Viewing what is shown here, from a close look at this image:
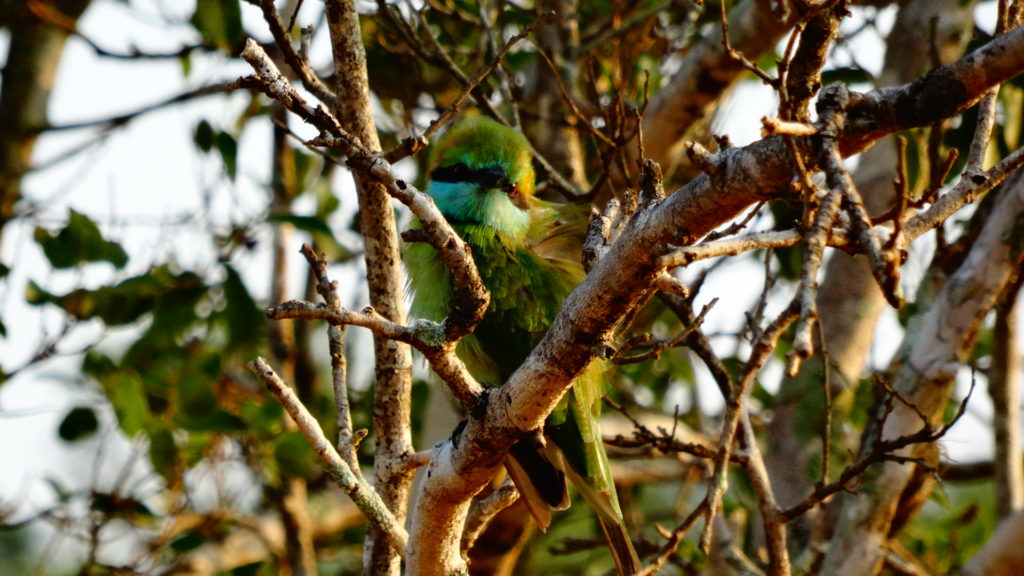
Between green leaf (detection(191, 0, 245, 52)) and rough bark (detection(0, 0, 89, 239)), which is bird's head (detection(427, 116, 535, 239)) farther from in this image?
rough bark (detection(0, 0, 89, 239))

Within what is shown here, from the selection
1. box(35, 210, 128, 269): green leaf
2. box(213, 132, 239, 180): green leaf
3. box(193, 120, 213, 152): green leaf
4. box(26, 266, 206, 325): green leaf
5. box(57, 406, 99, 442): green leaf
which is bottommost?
box(57, 406, 99, 442): green leaf

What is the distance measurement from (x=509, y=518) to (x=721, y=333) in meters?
1.02

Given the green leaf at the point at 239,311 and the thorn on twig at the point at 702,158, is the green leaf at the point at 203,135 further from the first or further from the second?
the thorn on twig at the point at 702,158

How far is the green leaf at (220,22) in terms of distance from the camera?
4.07 metres

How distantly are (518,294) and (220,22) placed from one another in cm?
194

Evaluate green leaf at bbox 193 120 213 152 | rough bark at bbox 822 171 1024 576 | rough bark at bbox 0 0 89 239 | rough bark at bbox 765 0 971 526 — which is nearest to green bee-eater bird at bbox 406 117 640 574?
rough bark at bbox 822 171 1024 576

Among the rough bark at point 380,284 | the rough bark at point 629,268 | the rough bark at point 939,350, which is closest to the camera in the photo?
the rough bark at point 629,268

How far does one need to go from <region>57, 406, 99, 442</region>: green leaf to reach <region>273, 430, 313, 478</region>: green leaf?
1027 millimetres

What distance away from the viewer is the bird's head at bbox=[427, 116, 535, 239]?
3.18m

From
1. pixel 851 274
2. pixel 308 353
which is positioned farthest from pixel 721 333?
pixel 308 353

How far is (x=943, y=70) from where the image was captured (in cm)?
135

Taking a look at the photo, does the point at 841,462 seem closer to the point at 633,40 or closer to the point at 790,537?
the point at 790,537

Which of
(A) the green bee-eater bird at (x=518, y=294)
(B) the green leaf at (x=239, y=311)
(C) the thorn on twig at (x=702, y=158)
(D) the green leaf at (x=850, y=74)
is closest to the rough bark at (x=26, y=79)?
(B) the green leaf at (x=239, y=311)

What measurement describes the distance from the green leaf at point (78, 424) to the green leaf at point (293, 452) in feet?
3.37
